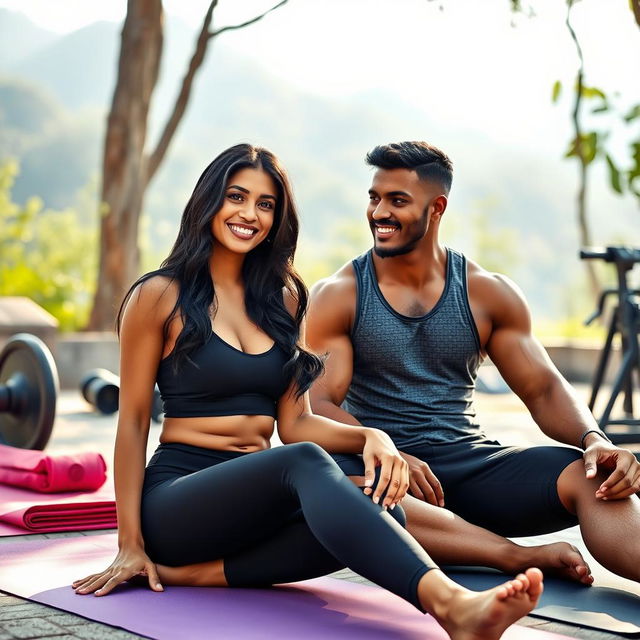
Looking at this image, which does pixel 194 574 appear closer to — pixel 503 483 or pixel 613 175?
pixel 503 483

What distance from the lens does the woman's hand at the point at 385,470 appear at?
2.33m

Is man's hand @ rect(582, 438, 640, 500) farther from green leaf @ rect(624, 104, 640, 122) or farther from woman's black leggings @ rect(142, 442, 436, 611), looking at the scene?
green leaf @ rect(624, 104, 640, 122)

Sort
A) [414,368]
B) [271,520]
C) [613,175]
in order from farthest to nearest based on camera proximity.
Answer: [613,175] → [414,368] → [271,520]

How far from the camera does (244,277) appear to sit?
2.91 m

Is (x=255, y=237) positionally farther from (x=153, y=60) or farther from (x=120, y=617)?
(x=153, y=60)

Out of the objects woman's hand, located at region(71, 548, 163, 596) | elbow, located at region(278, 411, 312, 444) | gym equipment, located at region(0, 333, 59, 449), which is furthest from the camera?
gym equipment, located at region(0, 333, 59, 449)

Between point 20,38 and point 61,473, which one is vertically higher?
point 20,38

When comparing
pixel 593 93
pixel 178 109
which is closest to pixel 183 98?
pixel 178 109

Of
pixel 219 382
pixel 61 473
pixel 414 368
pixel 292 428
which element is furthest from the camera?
pixel 61 473

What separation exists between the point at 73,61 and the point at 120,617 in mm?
117821

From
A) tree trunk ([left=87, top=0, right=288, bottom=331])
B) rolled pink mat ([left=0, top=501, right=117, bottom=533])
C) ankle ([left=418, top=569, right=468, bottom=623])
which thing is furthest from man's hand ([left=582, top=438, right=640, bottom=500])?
tree trunk ([left=87, top=0, right=288, bottom=331])

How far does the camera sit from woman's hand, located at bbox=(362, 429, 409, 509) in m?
2.33

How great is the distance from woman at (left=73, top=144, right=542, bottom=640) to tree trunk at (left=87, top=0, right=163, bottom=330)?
30.0 feet

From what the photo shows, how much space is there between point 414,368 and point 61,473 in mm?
1539
